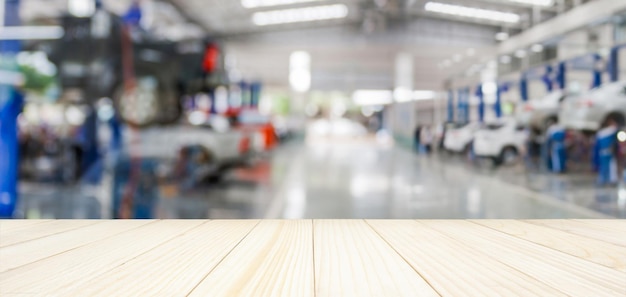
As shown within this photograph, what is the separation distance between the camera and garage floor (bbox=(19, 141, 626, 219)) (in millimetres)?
2713

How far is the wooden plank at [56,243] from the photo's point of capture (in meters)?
1.10

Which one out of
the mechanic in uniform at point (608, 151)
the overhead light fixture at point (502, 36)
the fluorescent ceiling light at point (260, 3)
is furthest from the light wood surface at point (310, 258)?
the fluorescent ceiling light at point (260, 3)

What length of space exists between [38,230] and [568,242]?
1.56 meters

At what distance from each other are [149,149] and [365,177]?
1838 millimetres

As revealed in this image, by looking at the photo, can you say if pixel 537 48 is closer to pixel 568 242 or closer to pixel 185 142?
pixel 568 242

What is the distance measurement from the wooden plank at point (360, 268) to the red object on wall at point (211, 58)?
253 centimetres

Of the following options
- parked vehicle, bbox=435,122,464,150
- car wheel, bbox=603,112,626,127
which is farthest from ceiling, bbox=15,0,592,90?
car wheel, bbox=603,112,626,127

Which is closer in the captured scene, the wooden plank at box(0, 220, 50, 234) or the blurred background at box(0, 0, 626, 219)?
the wooden plank at box(0, 220, 50, 234)

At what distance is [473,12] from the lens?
2828 millimetres

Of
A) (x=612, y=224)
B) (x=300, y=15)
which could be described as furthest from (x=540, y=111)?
(x=300, y=15)

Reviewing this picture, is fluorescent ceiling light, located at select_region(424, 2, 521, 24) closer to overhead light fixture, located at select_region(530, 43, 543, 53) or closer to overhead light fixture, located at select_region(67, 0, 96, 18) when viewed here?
overhead light fixture, located at select_region(530, 43, 543, 53)

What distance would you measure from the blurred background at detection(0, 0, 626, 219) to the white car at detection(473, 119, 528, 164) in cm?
1

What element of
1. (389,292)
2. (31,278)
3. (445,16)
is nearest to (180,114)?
(445,16)

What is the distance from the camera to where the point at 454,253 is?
3.82ft
